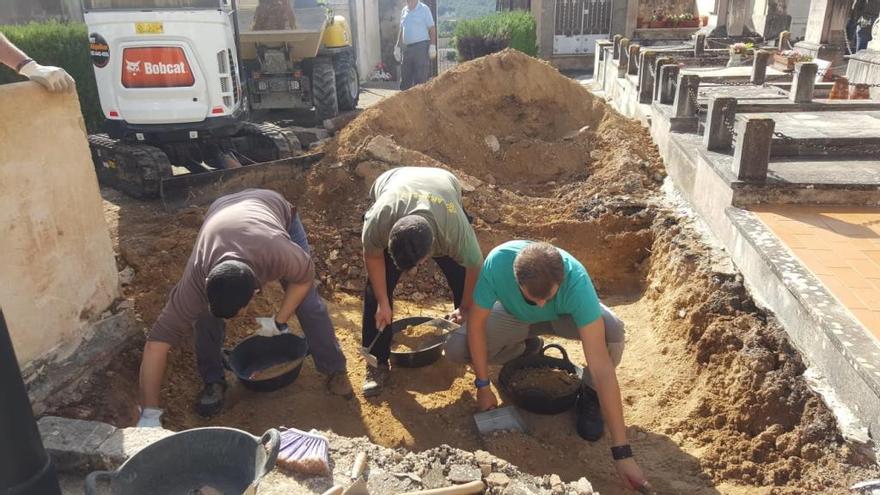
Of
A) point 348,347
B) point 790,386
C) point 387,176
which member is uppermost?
point 387,176

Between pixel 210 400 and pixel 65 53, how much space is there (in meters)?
8.36

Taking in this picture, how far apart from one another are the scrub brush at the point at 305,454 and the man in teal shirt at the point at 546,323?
1.04 m

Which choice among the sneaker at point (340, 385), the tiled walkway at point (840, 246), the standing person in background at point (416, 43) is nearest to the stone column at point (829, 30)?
the tiled walkway at point (840, 246)

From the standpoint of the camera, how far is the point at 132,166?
6.09 metres

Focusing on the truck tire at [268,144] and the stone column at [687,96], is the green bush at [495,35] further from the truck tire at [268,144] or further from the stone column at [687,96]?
the stone column at [687,96]

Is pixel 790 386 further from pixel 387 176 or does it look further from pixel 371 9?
pixel 371 9

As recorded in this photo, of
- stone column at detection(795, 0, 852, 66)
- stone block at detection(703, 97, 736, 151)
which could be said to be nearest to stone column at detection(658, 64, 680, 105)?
stone block at detection(703, 97, 736, 151)

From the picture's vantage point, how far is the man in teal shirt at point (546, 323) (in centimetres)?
271

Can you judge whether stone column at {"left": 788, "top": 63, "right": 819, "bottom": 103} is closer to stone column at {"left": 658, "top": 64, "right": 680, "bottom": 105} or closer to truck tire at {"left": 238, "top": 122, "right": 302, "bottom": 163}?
stone column at {"left": 658, "top": 64, "right": 680, "bottom": 105}

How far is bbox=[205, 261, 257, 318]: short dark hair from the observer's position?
106 inches

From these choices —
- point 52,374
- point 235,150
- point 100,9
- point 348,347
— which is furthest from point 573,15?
point 52,374

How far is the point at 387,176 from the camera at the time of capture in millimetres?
3988

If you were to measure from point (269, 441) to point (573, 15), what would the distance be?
17.9 meters

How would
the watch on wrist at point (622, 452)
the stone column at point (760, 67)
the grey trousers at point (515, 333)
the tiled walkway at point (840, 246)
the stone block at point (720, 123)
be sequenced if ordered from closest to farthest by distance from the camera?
the watch on wrist at point (622, 452), the tiled walkway at point (840, 246), the grey trousers at point (515, 333), the stone block at point (720, 123), the stone column at point (760, 67)
